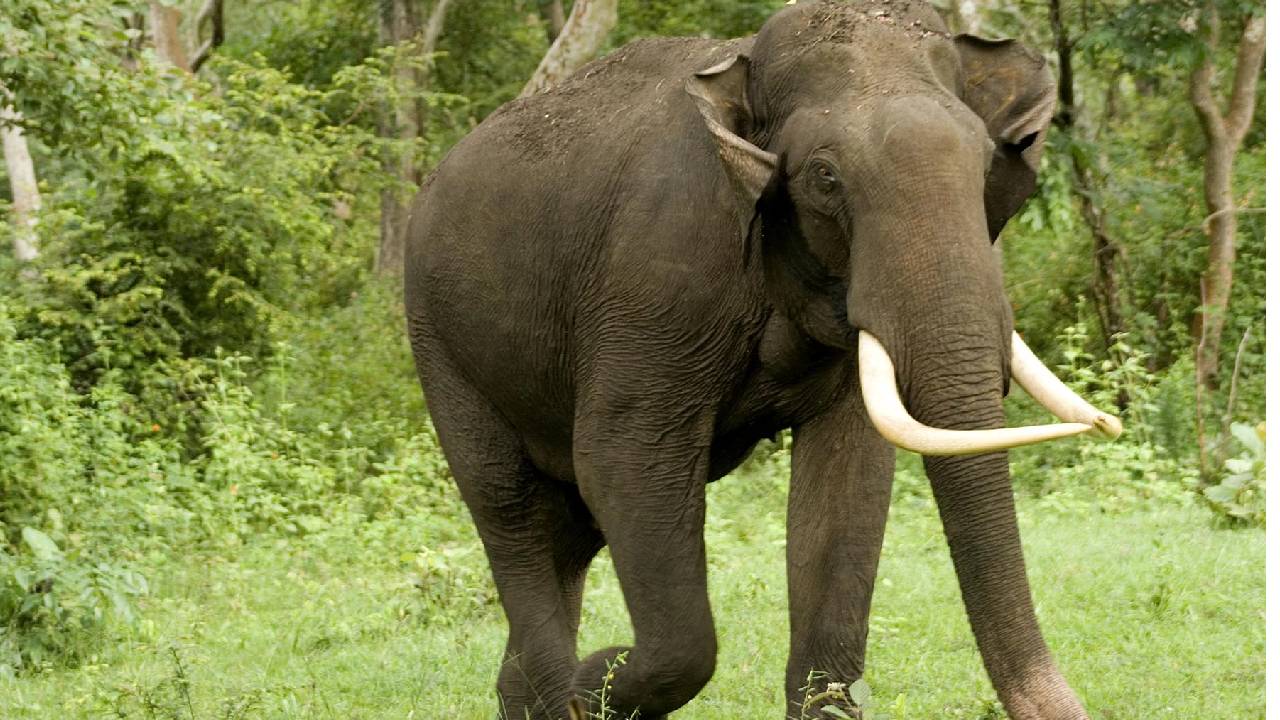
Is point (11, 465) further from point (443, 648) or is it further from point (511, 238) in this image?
point (511, 238)

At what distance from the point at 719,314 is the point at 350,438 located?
8262 mm

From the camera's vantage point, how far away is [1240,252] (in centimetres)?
1459

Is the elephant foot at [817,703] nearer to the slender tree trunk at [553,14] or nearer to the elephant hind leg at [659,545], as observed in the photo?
the elephant hind leg at [659,545]

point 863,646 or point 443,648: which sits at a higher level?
point 863,646

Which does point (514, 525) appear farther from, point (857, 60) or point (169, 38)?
point (169, 38)

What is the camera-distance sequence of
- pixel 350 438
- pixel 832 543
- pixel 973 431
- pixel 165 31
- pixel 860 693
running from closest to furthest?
pixel 973 431 < pixel 860 693 < pixel 832 543 < pixel 350 438 < pixel 165 31

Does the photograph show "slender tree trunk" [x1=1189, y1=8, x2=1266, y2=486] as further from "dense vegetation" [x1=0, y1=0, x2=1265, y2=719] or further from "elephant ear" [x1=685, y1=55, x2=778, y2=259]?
"elephant ear" [x1=685, y1=55, x2=778, y2=259]

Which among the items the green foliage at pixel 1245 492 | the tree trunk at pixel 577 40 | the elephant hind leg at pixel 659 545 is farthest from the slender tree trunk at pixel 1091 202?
the elephant hind leg at pixel 659 545

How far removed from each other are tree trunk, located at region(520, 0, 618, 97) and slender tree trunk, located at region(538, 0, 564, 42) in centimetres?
558

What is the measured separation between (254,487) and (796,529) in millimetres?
6601

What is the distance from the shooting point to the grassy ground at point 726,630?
6469mm

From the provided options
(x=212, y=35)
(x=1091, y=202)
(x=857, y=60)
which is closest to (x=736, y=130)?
(x=857, y=60)

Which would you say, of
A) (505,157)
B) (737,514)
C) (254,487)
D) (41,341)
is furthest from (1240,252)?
(505,157)

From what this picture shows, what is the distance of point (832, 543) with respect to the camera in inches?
209
